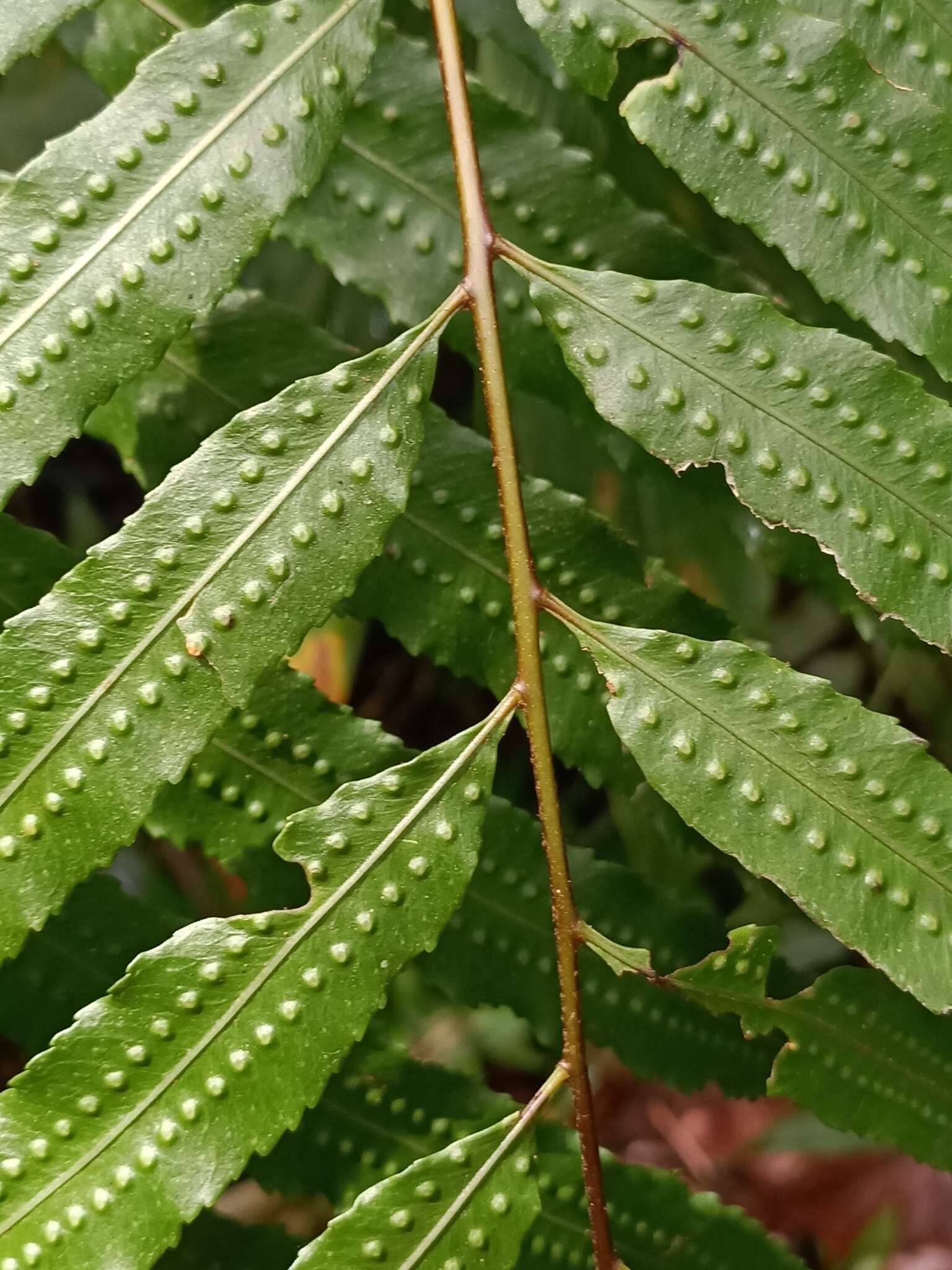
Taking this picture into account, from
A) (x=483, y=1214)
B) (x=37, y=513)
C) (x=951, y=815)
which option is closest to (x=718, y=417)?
(x=951, y=815)

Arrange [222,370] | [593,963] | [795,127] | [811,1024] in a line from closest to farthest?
[795,127]
[811,1024]
[222,370]
[593,963]

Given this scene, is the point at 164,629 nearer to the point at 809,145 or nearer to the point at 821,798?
the point at 821,798

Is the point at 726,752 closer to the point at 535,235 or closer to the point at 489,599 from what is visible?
the point at 489,599

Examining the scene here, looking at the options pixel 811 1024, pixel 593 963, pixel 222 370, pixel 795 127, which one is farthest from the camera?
pixel 593 963

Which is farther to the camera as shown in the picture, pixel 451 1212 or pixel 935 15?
pixel 935 15

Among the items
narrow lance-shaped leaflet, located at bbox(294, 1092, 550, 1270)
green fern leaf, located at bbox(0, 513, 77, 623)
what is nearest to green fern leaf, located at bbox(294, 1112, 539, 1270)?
narrow lance-shaped leaflet, located at bbox(294, 1092, 550, 1270)

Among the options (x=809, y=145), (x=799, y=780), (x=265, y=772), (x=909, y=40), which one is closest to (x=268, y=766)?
(x=265, y=772)

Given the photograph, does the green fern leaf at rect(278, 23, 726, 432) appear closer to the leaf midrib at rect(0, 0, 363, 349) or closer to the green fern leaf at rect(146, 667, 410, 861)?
the leaf midrib at rect(0, 0, 363, 349)
